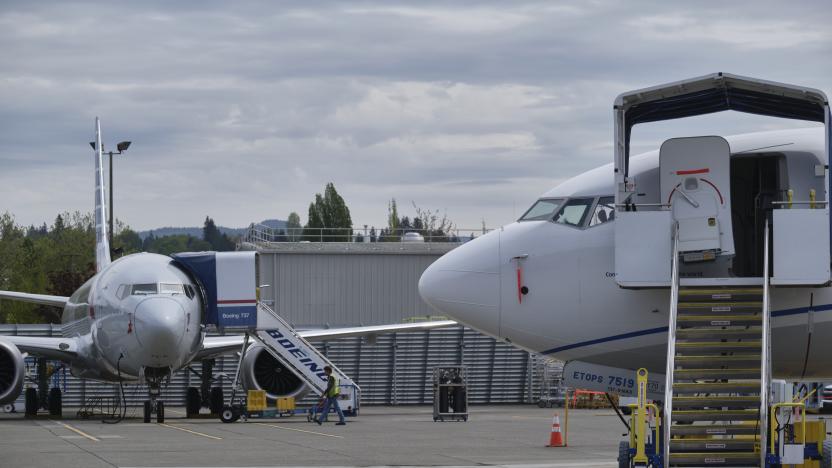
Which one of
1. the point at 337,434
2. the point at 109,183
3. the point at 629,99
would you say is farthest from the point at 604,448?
the point at 109,183

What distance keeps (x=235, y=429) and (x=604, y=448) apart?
9252mm

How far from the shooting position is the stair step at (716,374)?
13.8 m

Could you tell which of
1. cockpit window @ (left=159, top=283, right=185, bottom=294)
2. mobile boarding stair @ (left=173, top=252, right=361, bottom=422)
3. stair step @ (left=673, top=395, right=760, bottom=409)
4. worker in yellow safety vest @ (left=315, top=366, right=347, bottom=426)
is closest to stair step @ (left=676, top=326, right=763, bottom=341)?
stair step @ (left=673, top=395, right=760, bottom=409)

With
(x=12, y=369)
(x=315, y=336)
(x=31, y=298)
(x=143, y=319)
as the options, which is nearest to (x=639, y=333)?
(x=143, y=319)

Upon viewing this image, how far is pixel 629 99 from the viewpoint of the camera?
572 inches

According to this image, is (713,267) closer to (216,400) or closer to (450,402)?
(450,402)

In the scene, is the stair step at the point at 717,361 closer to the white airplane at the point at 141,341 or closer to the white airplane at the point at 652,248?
the white airplane at the point at 652,248

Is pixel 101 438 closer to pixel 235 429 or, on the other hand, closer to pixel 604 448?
pixel 235 429

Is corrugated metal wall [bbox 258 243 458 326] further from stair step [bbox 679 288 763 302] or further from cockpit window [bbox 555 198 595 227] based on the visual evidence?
stair step [bbox 679 288 763 302]

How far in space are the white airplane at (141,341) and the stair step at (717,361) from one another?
748 inches

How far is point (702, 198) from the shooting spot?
14.4 m

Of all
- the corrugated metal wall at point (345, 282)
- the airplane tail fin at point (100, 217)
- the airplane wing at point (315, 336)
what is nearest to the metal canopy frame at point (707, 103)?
the airplane wing at point (315, 336)

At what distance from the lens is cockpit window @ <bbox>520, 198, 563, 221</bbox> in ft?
50.2

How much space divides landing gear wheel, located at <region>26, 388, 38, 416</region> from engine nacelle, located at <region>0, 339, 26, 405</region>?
10.8ft
